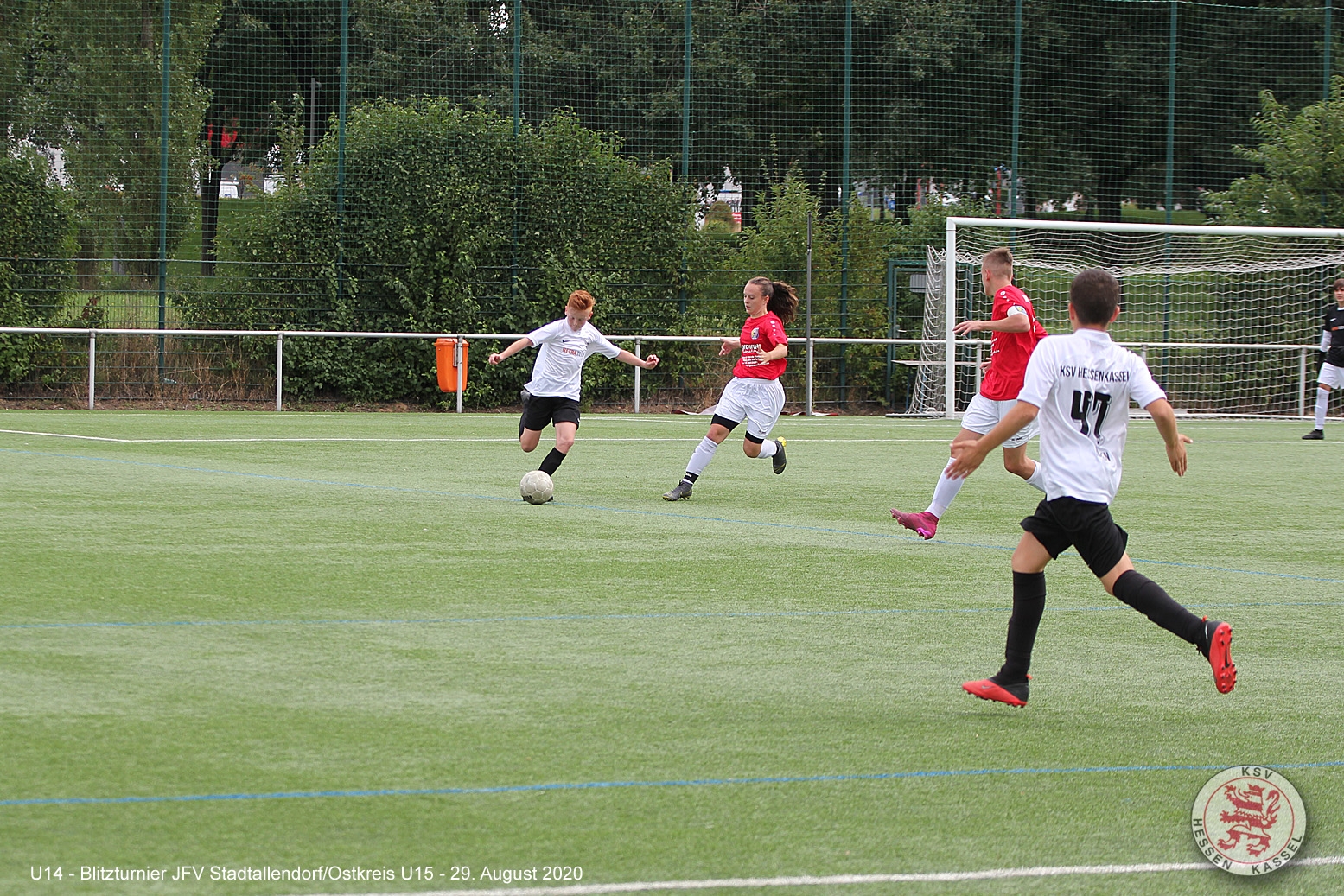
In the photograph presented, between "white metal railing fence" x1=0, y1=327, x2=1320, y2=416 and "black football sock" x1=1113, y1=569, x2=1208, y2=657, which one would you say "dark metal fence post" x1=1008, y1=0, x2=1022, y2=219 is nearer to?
"white metal railing fence" x1=0, y1=327, x2=1320, y2=416

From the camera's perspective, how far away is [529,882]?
3.40 metres

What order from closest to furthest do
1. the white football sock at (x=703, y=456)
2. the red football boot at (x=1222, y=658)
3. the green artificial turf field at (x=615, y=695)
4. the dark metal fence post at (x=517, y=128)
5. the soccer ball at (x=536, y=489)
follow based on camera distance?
1. the green artificial turf field at (x=615, y=695)
2. the red football boot at (x=1222, y=658)
3. the soccer ball at (x=536, y=489)
4. the white football sock at (x=703, y=456)
5. the dark metal fence post at (x=517, y=128)

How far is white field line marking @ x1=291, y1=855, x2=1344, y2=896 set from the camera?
3.35 meters

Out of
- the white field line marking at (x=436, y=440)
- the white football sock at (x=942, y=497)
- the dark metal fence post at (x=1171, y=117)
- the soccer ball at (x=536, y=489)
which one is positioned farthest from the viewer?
the dark metal fence post at (x=1171, y=117)

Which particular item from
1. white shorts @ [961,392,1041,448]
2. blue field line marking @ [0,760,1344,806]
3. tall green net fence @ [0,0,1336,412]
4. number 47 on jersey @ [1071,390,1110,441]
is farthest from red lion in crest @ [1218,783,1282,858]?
tall green net fence @ [0,0,1336,412]

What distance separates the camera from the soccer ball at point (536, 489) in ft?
35.2

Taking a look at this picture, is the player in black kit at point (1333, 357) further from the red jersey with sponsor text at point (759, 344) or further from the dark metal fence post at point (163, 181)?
the dark metal fence post at point (163, 181)

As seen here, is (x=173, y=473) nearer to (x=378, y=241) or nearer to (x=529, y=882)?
(x=529, y=882)

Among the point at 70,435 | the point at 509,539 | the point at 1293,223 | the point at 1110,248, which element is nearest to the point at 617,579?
the point at 509,539

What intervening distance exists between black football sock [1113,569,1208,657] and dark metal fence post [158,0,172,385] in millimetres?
20330

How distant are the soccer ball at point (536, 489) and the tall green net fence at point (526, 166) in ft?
43.2

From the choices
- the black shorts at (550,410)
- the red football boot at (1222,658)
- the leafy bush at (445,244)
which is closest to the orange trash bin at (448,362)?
the leafy bush at (445,244)

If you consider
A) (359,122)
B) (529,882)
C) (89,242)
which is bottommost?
(529,882)

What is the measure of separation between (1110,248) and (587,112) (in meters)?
9.42
